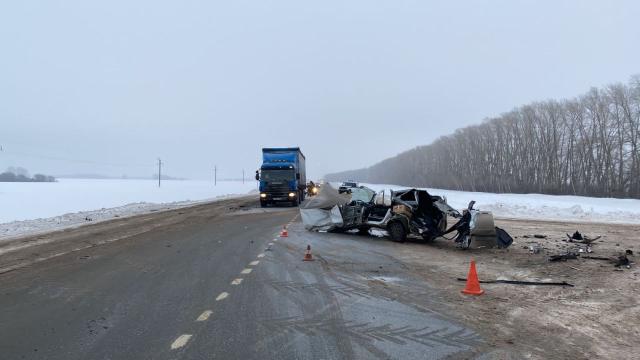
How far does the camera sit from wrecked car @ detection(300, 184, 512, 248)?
13331mm

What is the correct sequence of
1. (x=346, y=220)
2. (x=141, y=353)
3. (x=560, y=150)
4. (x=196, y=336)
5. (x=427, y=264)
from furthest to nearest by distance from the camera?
(x=560, y=150), (x=346, y=220), (x=427, y=264), (x=196, y=336), (x=141, y=353)

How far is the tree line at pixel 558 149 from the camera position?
2343 inches

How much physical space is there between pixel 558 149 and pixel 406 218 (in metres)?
68.7

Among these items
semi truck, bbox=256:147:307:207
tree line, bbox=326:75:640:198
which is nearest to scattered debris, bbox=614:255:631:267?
semi truck, bbox=256:147:307:207

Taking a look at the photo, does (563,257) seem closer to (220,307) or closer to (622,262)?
(622,262)

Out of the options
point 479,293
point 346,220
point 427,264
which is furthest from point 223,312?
point 346,220

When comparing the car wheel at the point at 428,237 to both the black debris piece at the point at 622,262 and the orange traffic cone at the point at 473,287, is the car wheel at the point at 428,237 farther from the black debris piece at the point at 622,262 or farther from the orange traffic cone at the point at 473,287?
the orange traffic cone at the point at 473,287

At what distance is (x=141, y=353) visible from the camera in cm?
497

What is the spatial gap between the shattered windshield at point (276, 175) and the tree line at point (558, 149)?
133ft

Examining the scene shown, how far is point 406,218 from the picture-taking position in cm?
1542

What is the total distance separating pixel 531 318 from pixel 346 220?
1139cm

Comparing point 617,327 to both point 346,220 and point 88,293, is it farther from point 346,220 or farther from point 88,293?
point 346,220

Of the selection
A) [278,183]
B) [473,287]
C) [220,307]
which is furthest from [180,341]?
[278,183]

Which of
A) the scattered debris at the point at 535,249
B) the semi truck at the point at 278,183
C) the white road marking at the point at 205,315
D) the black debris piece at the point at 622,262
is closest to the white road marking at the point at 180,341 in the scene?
the white road marking at the point at 205,315
